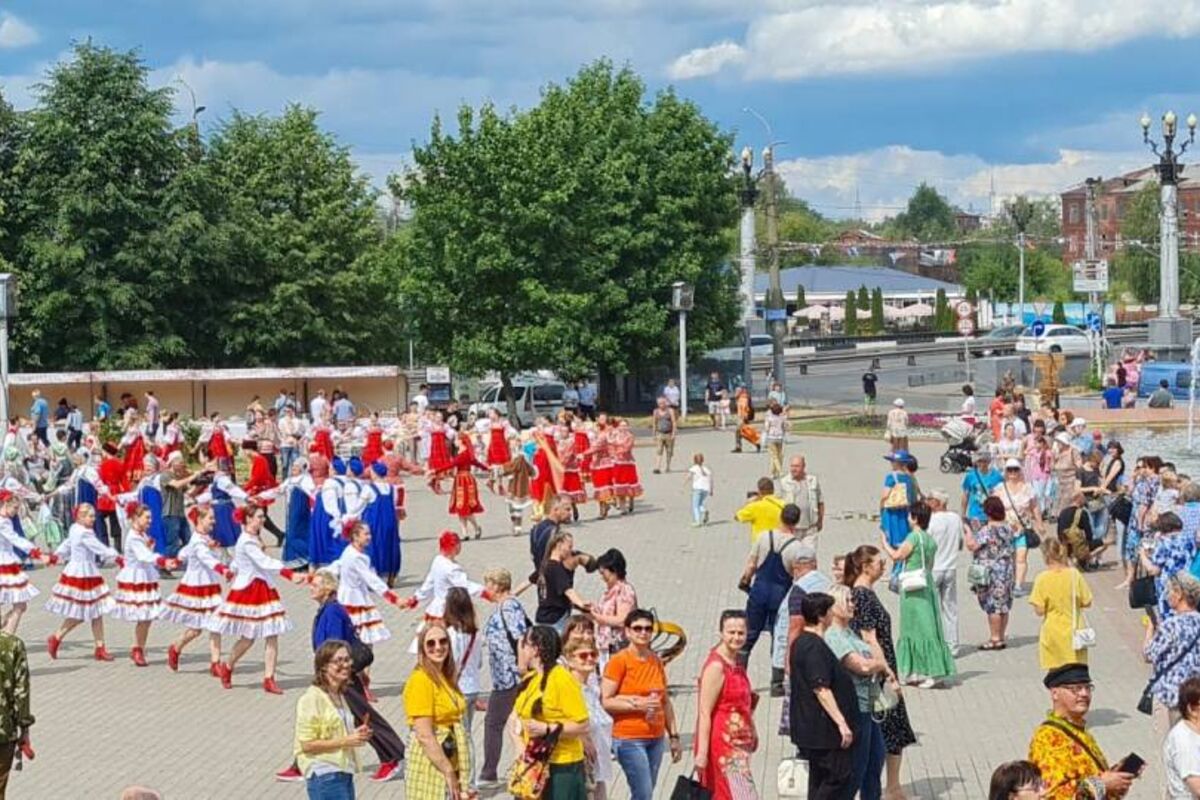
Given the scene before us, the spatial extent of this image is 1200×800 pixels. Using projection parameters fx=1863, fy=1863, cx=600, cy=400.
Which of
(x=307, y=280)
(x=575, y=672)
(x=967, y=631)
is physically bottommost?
(x=967, y=631)

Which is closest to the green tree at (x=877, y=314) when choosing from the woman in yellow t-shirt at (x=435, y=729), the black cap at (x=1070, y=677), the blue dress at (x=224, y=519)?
the blue dress at (x=224, y=519)

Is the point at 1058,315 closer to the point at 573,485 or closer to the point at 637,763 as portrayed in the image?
the point at 573,485

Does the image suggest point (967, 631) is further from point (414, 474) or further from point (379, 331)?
point (379, 331)

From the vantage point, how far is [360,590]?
15.2m

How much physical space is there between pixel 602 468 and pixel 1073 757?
20.8 m

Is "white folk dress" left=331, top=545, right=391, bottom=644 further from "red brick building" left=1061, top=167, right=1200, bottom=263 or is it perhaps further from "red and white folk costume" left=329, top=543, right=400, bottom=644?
"red brick building" left=1061, top=167, right=1200, bottom=263

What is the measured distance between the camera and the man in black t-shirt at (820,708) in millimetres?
9812

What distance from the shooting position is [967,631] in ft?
60.5

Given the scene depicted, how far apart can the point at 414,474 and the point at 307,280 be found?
17583 mm

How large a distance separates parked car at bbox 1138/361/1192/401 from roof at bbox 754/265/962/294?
72.1 meters

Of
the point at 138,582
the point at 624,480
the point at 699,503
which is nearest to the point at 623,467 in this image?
the point at 624,480

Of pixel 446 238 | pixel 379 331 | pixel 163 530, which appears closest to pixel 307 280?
pixel 379 331

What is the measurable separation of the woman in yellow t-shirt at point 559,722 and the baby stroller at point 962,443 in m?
24.5

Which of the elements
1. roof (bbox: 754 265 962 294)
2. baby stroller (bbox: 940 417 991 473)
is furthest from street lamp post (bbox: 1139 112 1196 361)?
roof (bbox: 754 265 962 294)
